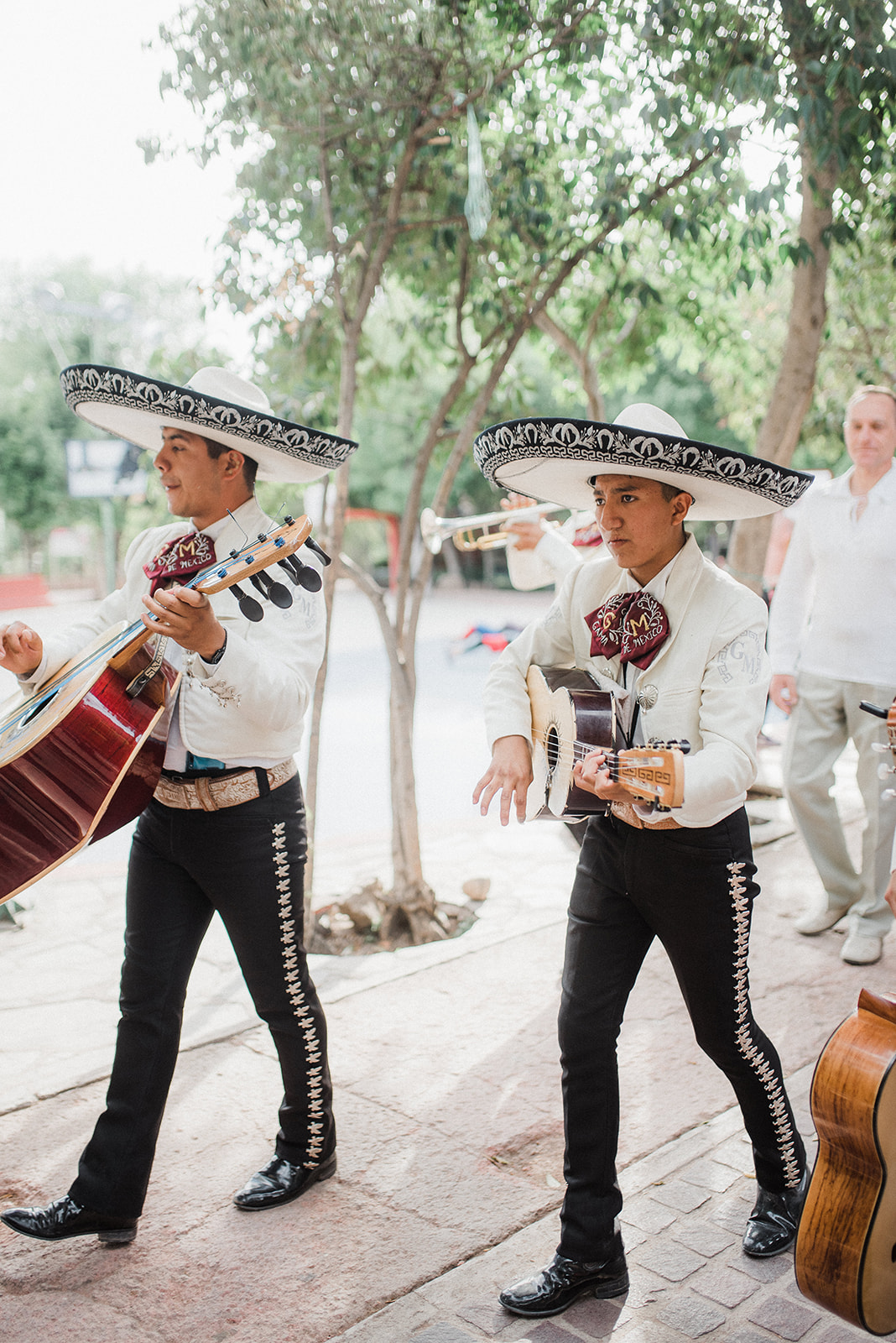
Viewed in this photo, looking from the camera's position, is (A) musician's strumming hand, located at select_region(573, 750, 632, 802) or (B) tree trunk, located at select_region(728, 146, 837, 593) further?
(B) tree trunk, located at select_region(728, 146, 837, 593)

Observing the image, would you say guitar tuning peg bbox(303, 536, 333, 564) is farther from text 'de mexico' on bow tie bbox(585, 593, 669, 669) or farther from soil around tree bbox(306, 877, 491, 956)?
soil around tree bbox(306, 877, 491, 956)

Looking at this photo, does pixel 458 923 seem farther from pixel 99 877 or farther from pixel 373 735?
pixel 373 735

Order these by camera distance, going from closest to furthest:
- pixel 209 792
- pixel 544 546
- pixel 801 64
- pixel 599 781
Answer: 1. pixel 599 781
2. pixel 209 792
3. pixel 544 546
4. pixel 801 64

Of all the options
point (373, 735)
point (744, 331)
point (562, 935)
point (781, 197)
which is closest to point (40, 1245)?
point (562, 935)

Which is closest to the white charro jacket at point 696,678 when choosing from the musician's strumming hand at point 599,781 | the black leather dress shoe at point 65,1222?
the musician's strumming hand at point 599,781

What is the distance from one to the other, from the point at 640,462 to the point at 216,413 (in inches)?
39.9

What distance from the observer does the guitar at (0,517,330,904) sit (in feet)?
7.77

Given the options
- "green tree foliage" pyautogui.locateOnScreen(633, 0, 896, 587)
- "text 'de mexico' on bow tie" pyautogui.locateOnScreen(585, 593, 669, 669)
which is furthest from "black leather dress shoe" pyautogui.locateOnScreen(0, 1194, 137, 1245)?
"green tree foliage" pyautogui.locateOnScreen(633, 0, 896, 587)

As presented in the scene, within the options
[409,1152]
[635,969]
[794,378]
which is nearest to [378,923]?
[409,1152]

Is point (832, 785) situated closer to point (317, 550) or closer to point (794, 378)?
point (794, 378)

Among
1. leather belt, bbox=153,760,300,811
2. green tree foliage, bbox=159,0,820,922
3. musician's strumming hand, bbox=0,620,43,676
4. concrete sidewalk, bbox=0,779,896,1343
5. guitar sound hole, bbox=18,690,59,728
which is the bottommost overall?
concrete sidewalk, bbox=0,779,896,1343

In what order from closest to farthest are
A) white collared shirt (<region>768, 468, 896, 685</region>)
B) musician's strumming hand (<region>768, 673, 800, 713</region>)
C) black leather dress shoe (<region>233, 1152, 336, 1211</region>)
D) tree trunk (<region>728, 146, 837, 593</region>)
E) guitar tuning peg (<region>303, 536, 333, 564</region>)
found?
guitar tuning peg (<region>303, 536, 333, 564</region>), black leather dress shoe (<region>233, 1152, 336, 1211</region>), white collared shirt (<region>768, 468, 896, 685</region>), musician's strumming hand (<region>768, 673, 800, 713</region>), tree trunk (<region>728, 146, 837, 593</region>)

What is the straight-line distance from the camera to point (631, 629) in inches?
98.7

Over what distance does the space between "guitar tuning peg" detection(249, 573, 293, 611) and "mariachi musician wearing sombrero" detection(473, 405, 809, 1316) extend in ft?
1.80
